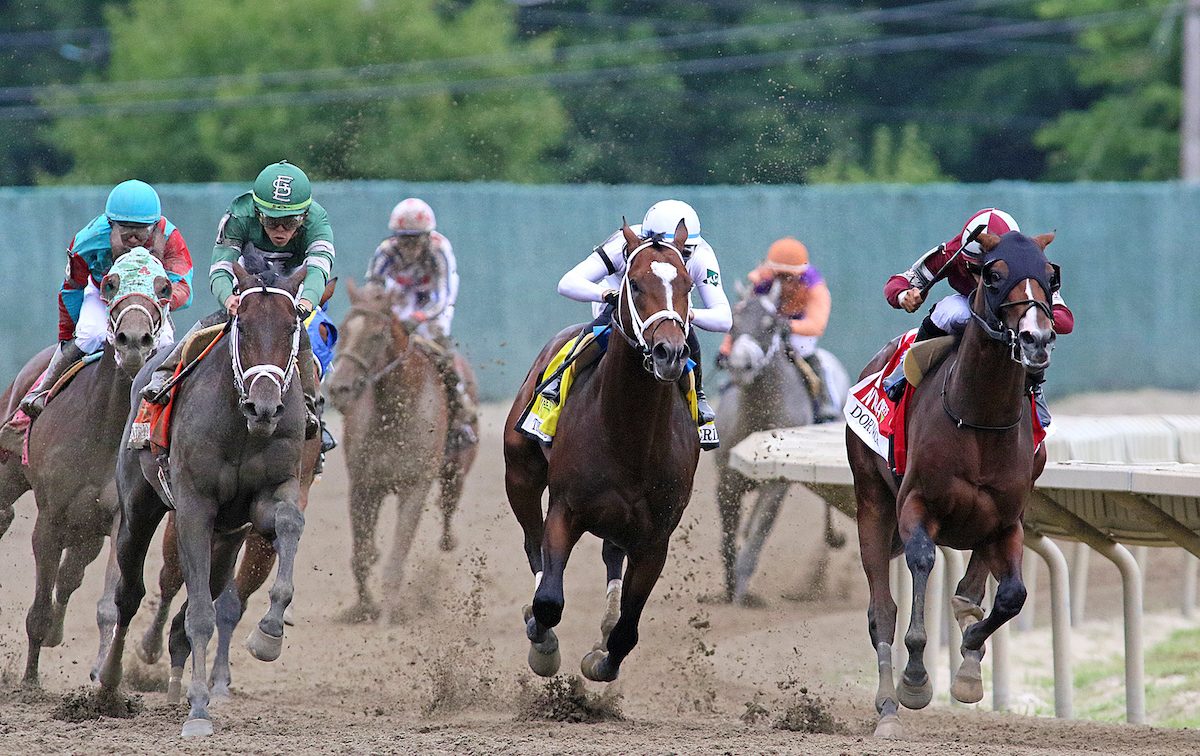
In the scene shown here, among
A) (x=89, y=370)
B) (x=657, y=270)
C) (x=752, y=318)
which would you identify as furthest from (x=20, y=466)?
(x=752, y=318)

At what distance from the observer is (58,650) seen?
9.05 metres

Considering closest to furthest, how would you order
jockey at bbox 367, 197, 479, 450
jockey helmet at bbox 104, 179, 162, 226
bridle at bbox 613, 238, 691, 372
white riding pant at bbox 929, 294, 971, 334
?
bridle at bbox 613, 238, 691, 372 < white riding pant at bbox 929, 294, 971, 334 < jockey helmet at bbox 104, 179, 162, 226 < jockey at bbox 367, 197, 479, 450

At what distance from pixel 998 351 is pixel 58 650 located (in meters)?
6.02

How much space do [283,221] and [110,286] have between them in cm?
88

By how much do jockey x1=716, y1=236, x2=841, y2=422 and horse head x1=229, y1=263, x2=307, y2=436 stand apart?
5050mm

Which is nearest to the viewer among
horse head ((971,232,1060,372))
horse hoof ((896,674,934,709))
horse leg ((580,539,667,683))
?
horse head ((971,232,1060,372))

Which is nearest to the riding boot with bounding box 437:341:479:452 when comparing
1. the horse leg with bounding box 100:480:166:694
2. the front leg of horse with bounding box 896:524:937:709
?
the horse leg with bounding box 100:480:166:694

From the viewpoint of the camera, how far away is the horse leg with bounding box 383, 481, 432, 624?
31.7 feet

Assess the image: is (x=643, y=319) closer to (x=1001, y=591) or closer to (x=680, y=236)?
(x=680, y=236)

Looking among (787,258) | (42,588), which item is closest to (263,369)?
(42,588)

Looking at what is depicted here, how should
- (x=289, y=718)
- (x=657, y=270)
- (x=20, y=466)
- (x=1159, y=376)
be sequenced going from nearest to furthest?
(x=657, y=270)
(x=289, y=718)
(x=20, y=466)
(x=1159, y=376)

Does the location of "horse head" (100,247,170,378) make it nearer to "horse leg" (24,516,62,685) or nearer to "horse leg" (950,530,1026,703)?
"horse leg" (24,516,62,685)

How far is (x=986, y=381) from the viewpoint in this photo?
619cm

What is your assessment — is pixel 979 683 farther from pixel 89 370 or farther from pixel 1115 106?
pixel 1115 106
